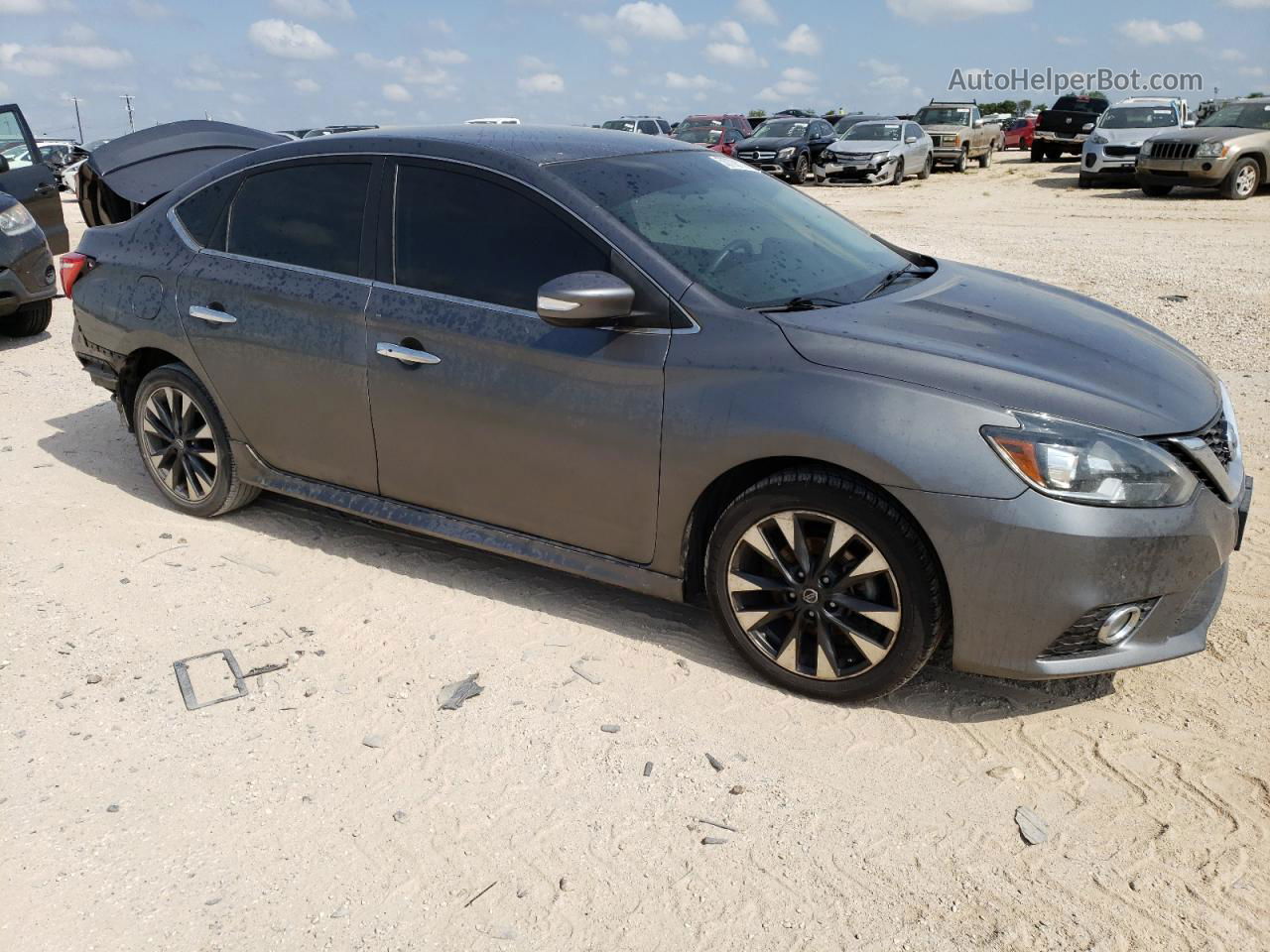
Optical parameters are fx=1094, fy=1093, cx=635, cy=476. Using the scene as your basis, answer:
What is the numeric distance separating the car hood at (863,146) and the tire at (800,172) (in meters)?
0.78

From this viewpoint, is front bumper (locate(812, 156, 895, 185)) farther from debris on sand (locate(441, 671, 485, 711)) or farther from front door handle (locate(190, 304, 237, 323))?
debris on sand (locate(441, 671, 485, 711))

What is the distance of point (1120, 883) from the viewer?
2.74m

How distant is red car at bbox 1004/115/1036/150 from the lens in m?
44.6

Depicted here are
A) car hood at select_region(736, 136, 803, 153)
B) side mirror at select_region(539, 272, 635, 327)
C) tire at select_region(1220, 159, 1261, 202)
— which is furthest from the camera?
car hood at select_region(736, 136, 803, 153)

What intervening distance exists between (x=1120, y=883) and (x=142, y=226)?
4788mm

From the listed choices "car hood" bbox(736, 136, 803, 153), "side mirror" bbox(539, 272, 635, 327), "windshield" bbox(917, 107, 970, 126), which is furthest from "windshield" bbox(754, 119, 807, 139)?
"side mirror" bbox(539, 272, 635, 327)

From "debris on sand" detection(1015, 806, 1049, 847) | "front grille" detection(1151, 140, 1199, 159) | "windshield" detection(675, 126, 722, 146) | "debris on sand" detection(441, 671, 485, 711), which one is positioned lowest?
"debris on sand" detection(441, 671, 485, 711)

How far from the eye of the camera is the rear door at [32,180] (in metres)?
10.7

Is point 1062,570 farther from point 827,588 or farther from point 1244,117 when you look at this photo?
point 1244,117

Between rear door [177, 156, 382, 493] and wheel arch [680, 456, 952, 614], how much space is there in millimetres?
1429

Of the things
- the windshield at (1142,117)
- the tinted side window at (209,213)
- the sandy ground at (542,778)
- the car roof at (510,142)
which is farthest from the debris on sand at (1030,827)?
the windshield at (1142,117)

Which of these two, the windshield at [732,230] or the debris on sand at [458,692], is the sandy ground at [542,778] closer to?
the debris on sand at [458,692]

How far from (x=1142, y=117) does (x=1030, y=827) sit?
883 inches

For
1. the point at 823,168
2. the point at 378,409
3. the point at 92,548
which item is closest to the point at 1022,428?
the point at 378,409
